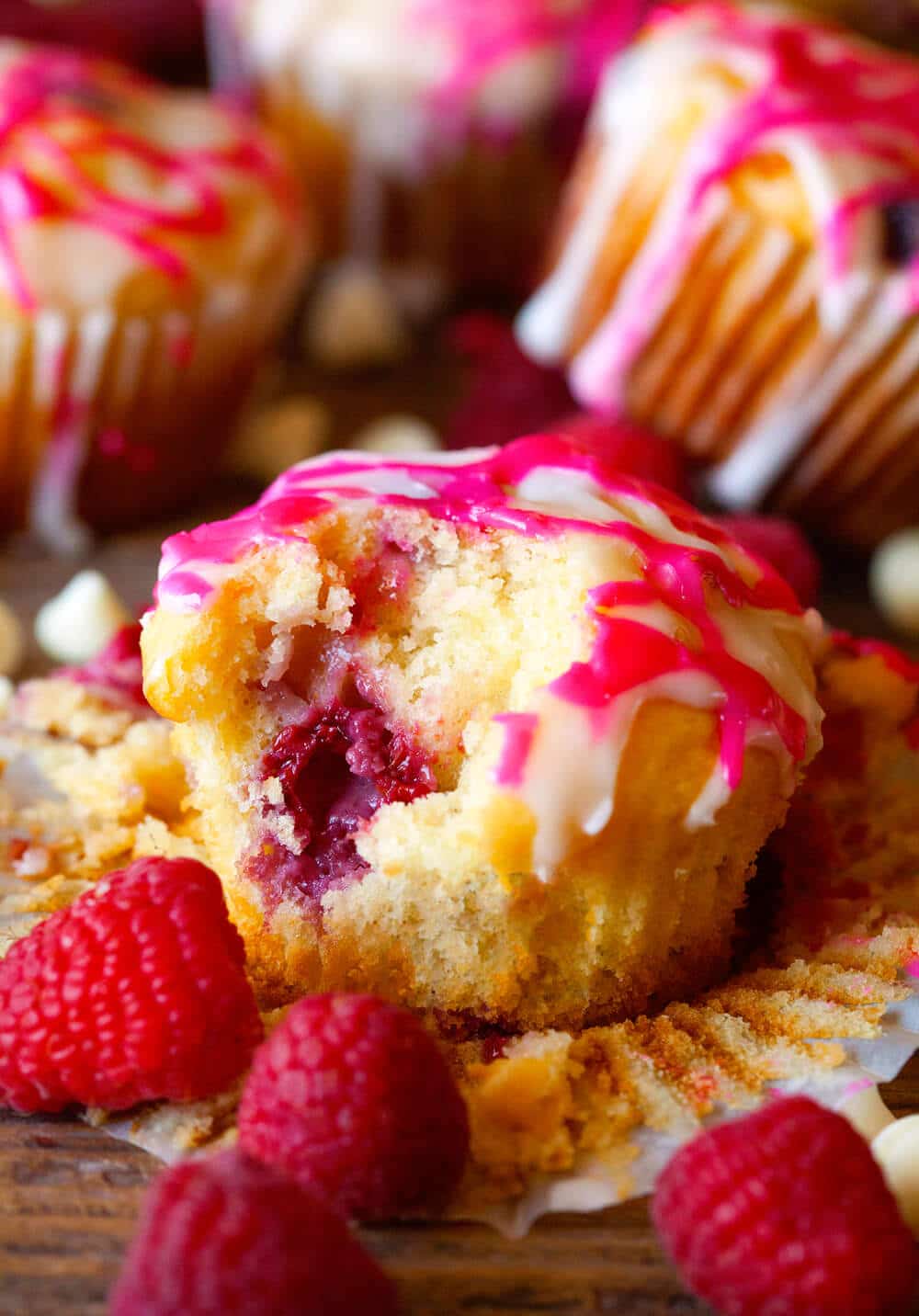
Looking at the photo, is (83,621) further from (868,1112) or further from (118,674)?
(868,1112)

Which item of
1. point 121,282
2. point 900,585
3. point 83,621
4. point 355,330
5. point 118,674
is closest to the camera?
point 118,674

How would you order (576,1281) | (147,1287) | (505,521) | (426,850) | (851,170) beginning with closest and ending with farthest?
(147,1287) < (576,1281) < (426,850) < (505,521) < (851,170)

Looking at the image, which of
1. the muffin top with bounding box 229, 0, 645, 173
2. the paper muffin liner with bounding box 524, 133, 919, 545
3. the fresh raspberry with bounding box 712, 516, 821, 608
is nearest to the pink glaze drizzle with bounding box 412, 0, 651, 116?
the muffin top with bounding box 229, 0, 645, 173

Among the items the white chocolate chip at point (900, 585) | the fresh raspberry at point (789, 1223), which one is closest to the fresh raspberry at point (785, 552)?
the white chocolate chip at point (900, 585)

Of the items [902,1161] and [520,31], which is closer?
[902,1161]

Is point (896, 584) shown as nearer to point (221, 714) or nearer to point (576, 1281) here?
point (221, 714)

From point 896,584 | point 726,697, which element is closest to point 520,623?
point 726,697

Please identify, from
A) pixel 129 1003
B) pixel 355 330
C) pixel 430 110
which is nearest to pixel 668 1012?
pixel 129 1003
